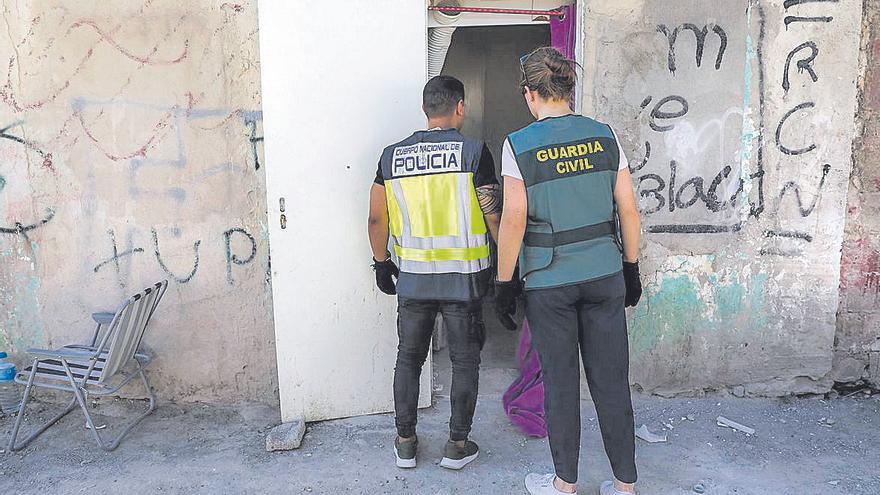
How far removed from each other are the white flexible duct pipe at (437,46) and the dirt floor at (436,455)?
2072mm

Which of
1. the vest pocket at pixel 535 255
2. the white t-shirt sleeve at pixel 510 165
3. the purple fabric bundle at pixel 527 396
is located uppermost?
the white t-shirt sleeve at pixel 510 165

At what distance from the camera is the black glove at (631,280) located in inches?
127

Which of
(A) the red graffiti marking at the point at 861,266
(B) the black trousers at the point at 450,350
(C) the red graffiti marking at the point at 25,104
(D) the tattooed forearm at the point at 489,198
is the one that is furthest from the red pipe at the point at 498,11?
(A) the red graffiti marking at the point at 861,266

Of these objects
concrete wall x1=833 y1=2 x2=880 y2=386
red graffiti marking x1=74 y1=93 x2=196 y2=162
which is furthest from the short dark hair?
concrete wall x1=833 y1=2 x2=880 y2=386

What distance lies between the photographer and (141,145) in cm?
418

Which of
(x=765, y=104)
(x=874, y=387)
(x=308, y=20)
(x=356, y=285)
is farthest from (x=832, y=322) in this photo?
(x=308, y=20)

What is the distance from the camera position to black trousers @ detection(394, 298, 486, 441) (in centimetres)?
340

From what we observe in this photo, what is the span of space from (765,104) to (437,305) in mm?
2375

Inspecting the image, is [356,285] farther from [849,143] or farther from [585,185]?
[849,143]

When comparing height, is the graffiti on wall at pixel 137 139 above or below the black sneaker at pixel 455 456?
above

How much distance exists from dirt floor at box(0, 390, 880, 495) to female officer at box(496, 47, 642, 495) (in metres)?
0.56

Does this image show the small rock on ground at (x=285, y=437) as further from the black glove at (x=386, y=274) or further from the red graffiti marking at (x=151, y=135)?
the red graffiti marking at (x=151, y=135)

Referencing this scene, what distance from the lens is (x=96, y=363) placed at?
3.95 meters

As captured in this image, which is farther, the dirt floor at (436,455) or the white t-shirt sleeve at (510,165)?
the dirt floor at (436,455)
